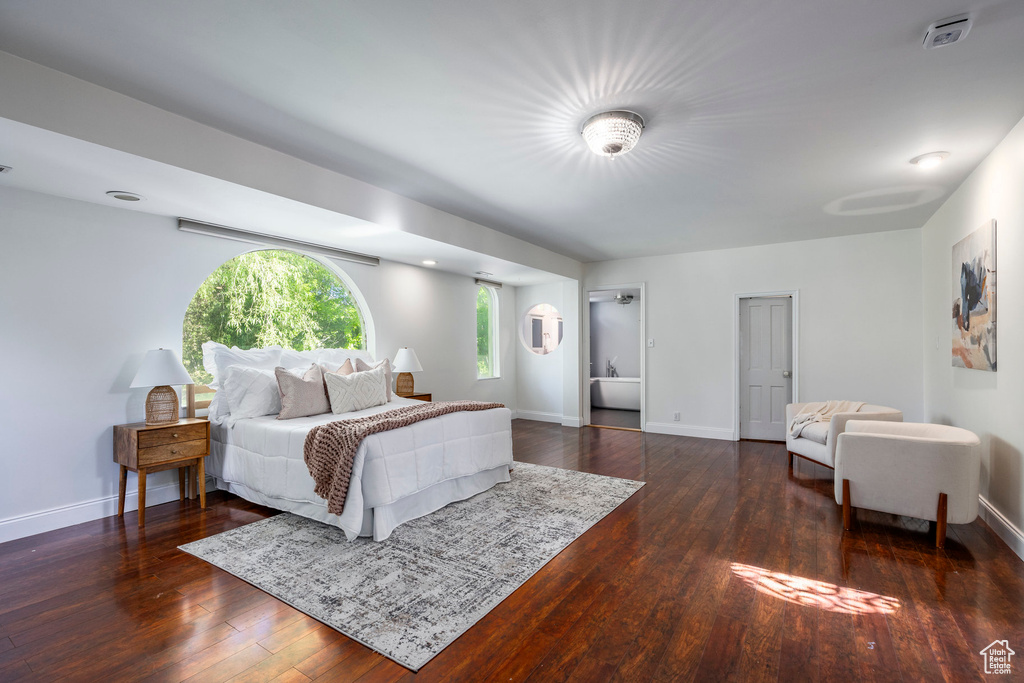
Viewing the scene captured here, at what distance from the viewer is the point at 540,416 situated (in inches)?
293

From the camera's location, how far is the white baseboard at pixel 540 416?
287 inches

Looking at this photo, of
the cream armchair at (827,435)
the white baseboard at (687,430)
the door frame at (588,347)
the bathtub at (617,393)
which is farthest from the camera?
the bathtub at (617,393)

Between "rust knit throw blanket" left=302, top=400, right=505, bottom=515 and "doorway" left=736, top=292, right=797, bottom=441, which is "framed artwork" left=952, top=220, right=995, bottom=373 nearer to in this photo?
"doorway" left=736, top=292, right=797, bottom=441

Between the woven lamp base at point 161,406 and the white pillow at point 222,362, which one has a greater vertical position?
the white pillow at point 222,362

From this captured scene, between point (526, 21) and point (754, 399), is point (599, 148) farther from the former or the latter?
point (754, 399)

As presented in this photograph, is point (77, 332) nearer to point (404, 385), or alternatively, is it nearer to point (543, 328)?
point (404, 385)

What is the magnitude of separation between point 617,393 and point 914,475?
227 inches

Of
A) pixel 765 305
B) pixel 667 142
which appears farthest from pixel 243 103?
pixel 765 305

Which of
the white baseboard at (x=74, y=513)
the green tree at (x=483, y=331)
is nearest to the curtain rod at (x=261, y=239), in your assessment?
the white baseboard at (x=74, y=513)

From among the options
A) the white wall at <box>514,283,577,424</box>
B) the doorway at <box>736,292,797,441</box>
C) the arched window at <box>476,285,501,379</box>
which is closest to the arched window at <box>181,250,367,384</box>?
the arched window at <box>476,285,501,379</box>

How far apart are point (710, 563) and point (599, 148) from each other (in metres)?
2.48

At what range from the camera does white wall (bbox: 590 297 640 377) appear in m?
9.61

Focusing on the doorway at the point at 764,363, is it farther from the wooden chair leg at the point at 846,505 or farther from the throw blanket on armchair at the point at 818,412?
the wooden chair leg at the point at 846,505

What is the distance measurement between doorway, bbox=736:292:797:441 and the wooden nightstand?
5.76m
